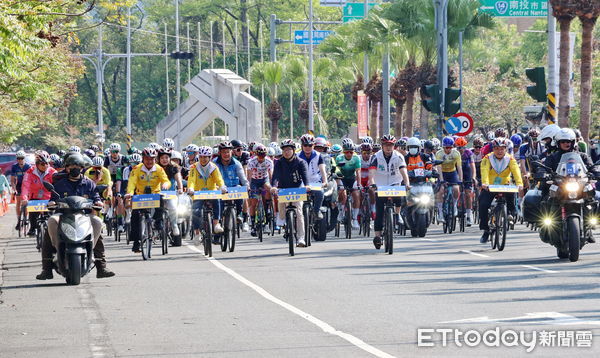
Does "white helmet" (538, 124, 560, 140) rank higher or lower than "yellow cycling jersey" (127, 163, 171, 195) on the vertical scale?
higher

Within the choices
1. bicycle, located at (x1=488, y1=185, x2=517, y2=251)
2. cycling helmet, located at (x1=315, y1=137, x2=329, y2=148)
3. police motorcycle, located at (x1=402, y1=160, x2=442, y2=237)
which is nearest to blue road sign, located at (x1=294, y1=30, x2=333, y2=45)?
cycling helmet, located at (x1=315, y1=137, x2=329, y2=148)

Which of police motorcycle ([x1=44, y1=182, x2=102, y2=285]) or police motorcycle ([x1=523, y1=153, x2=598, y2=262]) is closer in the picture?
police motorcycle ([x1=44, y1=182, x2=102, y2=285])

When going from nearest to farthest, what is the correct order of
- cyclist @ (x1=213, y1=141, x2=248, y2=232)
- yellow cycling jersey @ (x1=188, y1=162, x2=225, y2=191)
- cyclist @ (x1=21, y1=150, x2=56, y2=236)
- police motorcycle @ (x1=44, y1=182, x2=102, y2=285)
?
police motorcycle @ (x1=44, y1=182, x2=102, y2=285) < yellow cycling jersey @ (x1=188, y1=162, x2=225, y2=191) < cyclist @ (x1=213, y1=141, x2=248, y2=232) < cyclist @ (x1=21, y1=150, x2=56, y2=236)

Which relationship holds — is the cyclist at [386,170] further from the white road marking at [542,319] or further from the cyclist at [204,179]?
the white road marking at [542,319]

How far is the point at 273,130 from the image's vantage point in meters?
75.6

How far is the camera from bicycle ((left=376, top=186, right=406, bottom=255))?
66.2 ft

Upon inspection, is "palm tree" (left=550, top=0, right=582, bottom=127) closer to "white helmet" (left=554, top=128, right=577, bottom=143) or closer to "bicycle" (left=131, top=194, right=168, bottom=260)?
"white helmet" (left=554, top=128, right=577, bottom=143)

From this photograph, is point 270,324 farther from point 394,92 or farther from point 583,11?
point 394,92

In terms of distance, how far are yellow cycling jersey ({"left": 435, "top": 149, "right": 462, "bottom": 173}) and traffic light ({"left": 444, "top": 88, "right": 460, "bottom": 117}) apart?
8051mm

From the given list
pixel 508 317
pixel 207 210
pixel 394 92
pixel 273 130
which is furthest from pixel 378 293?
pixel 273 130

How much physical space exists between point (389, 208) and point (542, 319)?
831cm

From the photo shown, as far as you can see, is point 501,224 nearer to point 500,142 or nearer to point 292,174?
point 500,142

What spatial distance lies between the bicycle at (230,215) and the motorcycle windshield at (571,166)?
546 centimetres

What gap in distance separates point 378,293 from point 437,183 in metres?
12.1
